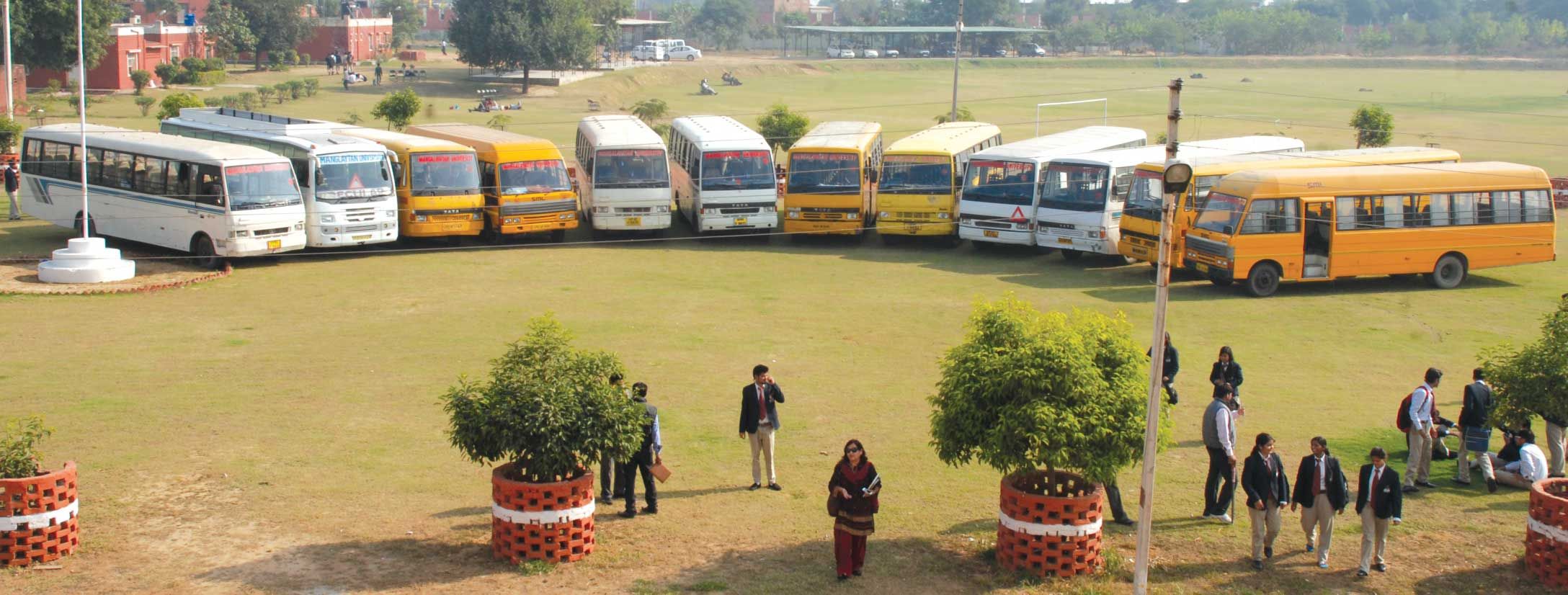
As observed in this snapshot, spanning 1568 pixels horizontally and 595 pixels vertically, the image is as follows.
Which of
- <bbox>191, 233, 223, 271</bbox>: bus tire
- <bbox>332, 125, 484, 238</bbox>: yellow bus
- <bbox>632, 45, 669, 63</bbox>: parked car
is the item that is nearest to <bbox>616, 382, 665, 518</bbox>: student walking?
<bbox>191, 233, 223, 271</bbox>: bus tire

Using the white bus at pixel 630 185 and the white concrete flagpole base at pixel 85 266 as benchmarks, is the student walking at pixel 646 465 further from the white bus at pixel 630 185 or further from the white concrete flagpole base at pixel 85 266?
the white bus at pixel 630 185

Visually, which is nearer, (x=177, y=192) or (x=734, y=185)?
(x=177, y=192)

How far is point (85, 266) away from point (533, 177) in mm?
7895

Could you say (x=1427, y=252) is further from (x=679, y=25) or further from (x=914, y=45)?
(x=679, y=25)

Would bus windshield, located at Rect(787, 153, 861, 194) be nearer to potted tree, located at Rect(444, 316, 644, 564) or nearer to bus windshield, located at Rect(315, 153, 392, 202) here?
bus windshield, located at Rect(315, 153, 392, 202)

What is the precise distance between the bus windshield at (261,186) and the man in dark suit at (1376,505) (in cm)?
1832

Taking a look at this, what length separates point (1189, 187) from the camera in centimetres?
2281

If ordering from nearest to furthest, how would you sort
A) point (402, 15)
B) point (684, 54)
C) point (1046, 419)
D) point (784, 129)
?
point (1046, 419), point (784, 129), point (684, 54), point (402, 15)

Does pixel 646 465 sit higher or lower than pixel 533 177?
lower

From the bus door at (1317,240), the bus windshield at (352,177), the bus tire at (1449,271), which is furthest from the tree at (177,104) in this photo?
the bus tire at (1449,271)

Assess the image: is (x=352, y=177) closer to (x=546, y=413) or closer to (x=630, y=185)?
(x=630, y=185)

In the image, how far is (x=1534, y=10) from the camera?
139 meters

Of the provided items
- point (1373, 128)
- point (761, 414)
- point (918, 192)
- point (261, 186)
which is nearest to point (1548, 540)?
point (761, 414)

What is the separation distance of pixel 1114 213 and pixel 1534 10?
139 metres
